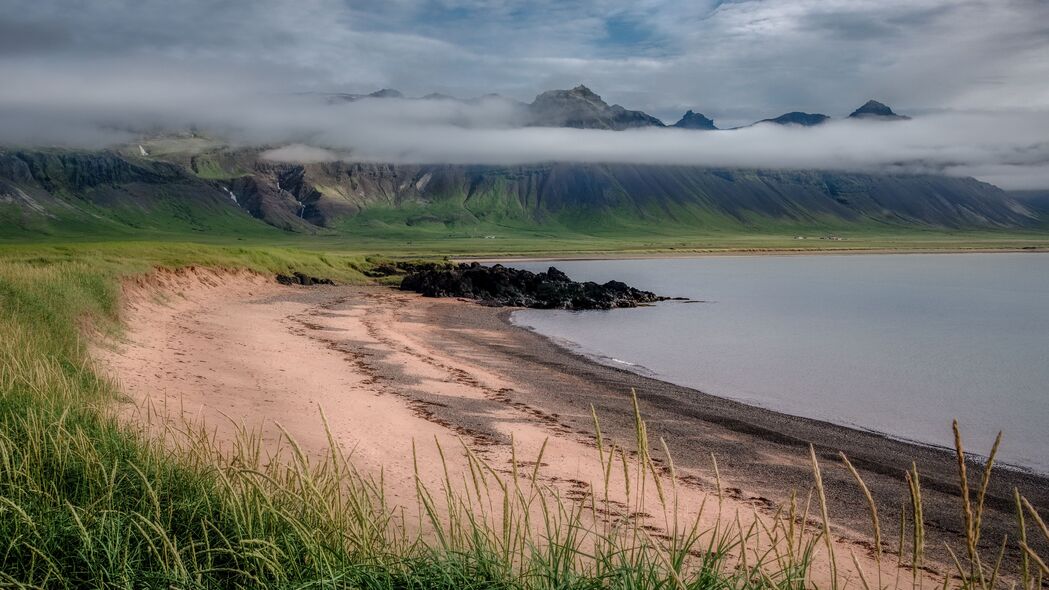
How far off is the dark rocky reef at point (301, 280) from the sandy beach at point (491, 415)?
22668 mm

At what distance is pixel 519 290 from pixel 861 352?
28.6 metres

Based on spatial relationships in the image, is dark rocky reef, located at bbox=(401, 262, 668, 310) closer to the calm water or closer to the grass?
the calm water

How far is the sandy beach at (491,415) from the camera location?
40.1ft

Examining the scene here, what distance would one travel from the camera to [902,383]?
26.3 meters

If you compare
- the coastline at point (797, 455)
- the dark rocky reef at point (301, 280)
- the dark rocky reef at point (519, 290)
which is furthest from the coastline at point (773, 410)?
the dark rocky reef at point (301, 280)

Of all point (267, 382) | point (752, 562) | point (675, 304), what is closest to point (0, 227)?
point (675, 304)

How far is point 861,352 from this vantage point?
3334 centimetres

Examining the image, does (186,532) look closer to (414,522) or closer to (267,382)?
(414,522)

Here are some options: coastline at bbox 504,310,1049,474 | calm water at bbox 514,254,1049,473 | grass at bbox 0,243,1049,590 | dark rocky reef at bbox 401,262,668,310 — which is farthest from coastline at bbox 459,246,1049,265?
grass at bbox 0,243,1049,590

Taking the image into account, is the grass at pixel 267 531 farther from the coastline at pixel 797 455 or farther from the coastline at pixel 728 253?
the coastline at pixel 728 253

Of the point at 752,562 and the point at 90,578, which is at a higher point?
the point at 90,578

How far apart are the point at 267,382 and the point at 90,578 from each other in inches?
542

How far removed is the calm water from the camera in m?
21.3

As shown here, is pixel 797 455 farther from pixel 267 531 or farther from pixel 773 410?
pixel 267 531
